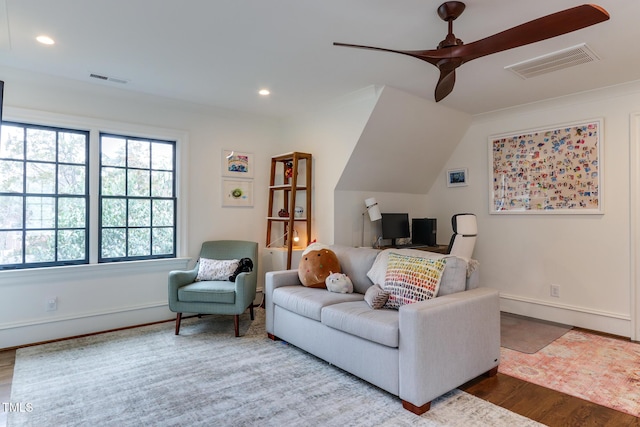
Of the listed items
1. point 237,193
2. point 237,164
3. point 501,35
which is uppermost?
→ point 501,35

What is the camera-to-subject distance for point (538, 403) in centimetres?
229

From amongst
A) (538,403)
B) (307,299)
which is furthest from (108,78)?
(538,403)

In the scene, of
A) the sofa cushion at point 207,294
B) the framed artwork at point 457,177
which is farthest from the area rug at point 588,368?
the sofa cushion at point 207,294

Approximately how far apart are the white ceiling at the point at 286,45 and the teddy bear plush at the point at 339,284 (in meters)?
1.82

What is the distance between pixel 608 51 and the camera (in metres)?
2.74

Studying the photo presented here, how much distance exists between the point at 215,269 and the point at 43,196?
175cm

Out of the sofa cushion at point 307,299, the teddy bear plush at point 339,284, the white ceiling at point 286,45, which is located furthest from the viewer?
the teddy bear plush at point 339,284

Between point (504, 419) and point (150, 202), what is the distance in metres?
3.79

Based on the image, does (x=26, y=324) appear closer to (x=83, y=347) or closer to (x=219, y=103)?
(x=83, y=347)

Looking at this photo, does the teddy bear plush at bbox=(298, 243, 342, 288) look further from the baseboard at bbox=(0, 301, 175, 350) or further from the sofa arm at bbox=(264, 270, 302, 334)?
the baseboard at bbox=(0, 301, 175, 350)

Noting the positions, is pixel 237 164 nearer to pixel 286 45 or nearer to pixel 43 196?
pixel 43 196

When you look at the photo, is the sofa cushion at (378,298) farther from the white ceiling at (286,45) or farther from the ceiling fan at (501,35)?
the white ceiling at (286,45)

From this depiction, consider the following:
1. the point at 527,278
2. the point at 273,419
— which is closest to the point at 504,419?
the point at 273,419

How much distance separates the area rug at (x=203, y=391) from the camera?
83.0 inches
